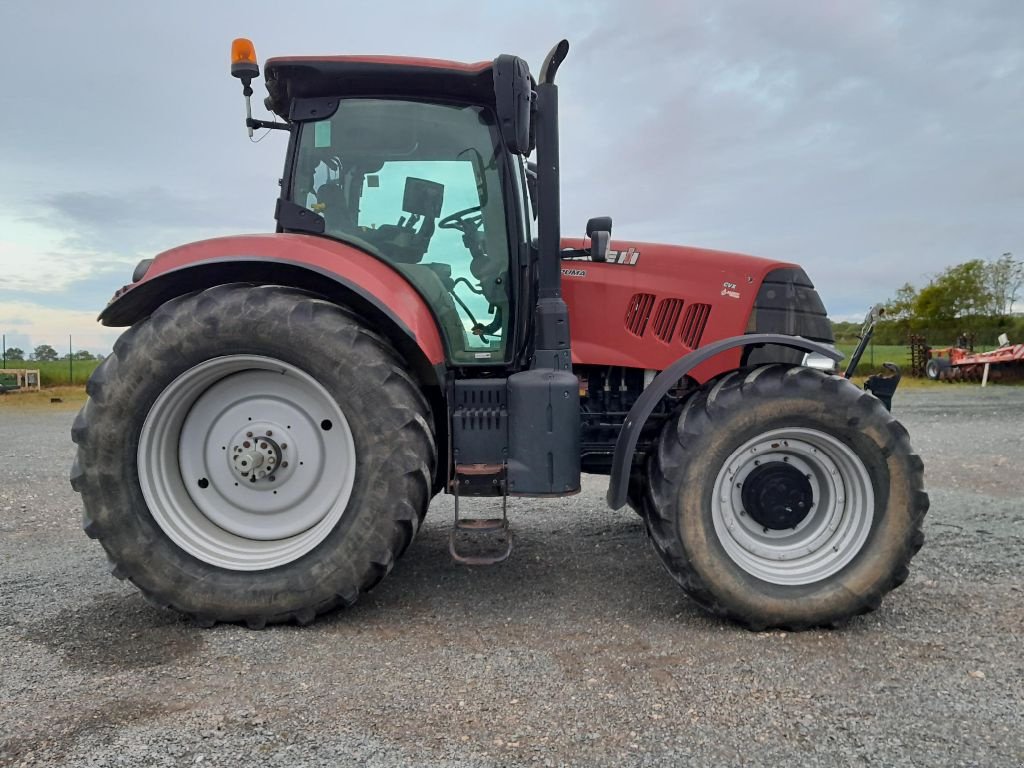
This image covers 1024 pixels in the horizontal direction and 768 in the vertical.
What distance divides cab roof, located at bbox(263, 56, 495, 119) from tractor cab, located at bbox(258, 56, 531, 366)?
0.01 meters

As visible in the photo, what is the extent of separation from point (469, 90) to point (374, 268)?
3.33 feet

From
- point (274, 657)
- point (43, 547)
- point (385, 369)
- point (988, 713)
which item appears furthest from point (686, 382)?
point (43, 547)

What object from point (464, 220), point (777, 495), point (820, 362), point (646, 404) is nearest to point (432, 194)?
point (464, 220)

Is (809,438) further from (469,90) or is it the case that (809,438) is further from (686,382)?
(469,90)

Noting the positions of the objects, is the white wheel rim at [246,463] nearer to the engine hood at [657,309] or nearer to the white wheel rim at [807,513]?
the engine hood at [657,309]

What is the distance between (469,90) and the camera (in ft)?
12.1

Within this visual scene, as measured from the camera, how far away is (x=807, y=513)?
3.41 metres

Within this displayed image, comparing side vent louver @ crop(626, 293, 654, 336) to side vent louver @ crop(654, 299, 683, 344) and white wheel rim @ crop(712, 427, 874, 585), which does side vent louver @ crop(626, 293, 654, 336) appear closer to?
side vent louver @ crop(654, 299, 683, 344)

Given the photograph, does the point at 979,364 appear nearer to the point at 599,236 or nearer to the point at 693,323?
the point at 693,323

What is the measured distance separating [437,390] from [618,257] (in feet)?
3.98

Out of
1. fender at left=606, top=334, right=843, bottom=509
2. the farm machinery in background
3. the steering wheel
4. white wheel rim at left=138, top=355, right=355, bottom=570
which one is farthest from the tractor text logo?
the farm machinery in background

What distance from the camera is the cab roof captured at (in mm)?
3600

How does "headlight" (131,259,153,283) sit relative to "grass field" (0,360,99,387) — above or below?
above

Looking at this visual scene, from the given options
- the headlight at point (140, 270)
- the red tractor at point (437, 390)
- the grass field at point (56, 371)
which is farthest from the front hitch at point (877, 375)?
the grass field at point (56, 371)
